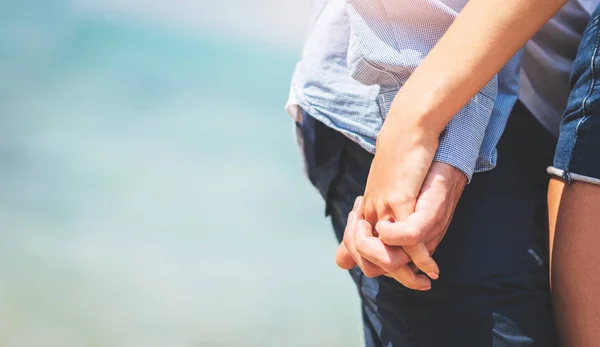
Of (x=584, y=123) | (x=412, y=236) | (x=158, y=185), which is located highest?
(x=584, y=123)

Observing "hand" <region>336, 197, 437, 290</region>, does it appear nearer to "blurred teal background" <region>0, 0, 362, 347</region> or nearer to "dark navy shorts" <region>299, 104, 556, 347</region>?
"dark navy shorts" <region>299, 104, 556, 347</region>

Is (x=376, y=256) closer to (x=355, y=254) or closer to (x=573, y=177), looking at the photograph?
(x=355, y=254)

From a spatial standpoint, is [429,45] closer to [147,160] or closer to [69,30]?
[147,160]

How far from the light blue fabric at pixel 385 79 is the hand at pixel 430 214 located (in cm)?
1

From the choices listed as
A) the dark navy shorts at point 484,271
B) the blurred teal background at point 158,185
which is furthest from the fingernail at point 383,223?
the blurred teal background at point 158,185

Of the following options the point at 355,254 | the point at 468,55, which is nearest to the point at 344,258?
the point at 355,254

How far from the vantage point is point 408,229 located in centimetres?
58

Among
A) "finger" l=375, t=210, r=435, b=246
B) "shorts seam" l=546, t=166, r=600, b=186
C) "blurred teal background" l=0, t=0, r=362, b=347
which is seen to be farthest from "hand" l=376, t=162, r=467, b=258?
"blurred teal background" l=0, t=0, r=362, b=347

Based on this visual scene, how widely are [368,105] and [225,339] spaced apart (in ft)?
3.25

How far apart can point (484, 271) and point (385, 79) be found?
0.24 meters

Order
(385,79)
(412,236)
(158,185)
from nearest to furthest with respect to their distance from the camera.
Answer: (412,236) → (385,79) → (158,185)

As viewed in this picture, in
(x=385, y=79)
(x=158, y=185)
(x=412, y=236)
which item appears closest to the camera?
(x=412, y=236)

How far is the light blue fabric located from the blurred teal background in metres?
0.95

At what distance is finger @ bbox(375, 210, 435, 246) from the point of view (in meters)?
0.58
